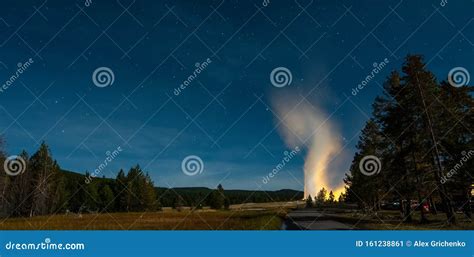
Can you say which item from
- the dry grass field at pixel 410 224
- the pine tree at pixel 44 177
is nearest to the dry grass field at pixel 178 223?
the dry grass field at pixel 410 224

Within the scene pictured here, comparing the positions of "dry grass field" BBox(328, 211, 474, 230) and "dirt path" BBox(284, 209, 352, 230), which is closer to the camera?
"dirt path" BBox(284, 209, 352, 230)

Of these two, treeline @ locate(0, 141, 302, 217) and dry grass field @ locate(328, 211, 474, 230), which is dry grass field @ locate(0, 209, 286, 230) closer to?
dry grass field @ locate(328, 211, 474, 230)

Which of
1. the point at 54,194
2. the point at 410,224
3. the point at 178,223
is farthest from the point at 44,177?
the point at 410,224

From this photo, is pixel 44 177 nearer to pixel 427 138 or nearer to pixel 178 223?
pixel 178 223

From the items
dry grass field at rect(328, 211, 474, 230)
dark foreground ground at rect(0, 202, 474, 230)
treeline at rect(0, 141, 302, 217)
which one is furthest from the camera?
treeline at rect(0, 141, 302, 217)

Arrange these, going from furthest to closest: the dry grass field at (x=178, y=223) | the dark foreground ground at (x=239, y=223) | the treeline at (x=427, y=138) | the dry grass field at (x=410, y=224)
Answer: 1. the treeline at (x=427, y=138)
2. the dry grass field at (x=410, y=224)
3. the dark foreground ground at (x=239, y=223)
4. the dry grass field at (x=178, y=223)

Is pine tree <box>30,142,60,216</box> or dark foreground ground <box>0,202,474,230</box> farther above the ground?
pine tree <box>30,142,60,216</box>

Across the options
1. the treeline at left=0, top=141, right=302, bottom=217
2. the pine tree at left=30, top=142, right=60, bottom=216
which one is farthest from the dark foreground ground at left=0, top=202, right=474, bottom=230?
the pine tree at left=30, top=142, right=60, bottom=216

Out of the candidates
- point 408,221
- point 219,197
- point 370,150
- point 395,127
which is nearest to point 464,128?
point 395,127

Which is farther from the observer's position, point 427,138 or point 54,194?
point 54,194

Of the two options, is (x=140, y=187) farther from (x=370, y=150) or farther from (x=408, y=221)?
(x=408, y=221)

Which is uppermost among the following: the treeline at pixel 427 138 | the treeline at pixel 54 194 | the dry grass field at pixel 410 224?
the treeline at pixel 54 194

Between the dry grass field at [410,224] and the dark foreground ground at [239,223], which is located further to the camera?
the dry grass field at [410,224]

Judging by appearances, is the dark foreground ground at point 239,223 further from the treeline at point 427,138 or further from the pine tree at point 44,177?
the pine tree at point 44,177
